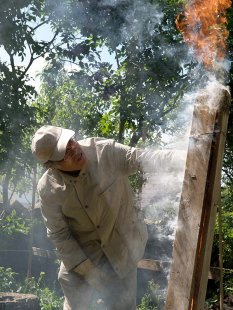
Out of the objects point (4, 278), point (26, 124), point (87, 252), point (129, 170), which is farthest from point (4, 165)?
point (129, 170)

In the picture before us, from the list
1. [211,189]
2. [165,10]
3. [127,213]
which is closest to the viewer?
[211,189]

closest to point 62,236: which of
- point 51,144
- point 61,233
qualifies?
point 61,233

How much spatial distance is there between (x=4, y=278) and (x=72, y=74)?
309cm

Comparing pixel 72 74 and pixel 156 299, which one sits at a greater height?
pixel 72 74

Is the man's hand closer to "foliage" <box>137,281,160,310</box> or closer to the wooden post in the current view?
the wooden post

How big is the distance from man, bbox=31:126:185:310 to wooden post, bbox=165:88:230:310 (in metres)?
0.99

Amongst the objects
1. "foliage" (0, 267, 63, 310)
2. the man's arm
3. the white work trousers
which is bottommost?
"foliage" (0, 267, 63, 310)

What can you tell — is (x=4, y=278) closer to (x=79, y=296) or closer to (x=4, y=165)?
(x=4, y=165)

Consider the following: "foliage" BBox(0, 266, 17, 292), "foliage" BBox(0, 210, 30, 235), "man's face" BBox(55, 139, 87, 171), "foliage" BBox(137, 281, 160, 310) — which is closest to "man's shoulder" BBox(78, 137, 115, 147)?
"man's face" BBox(55, 139, 87, 171)

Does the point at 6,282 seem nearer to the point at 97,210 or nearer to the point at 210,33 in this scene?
the point at 97,210

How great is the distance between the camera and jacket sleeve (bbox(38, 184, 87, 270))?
3.97 metres

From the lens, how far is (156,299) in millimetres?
6957

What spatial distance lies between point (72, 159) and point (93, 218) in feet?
1.83

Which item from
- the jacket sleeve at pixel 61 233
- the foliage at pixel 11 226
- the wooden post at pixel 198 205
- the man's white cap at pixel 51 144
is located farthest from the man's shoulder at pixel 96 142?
the foliage at pixel 11 226
